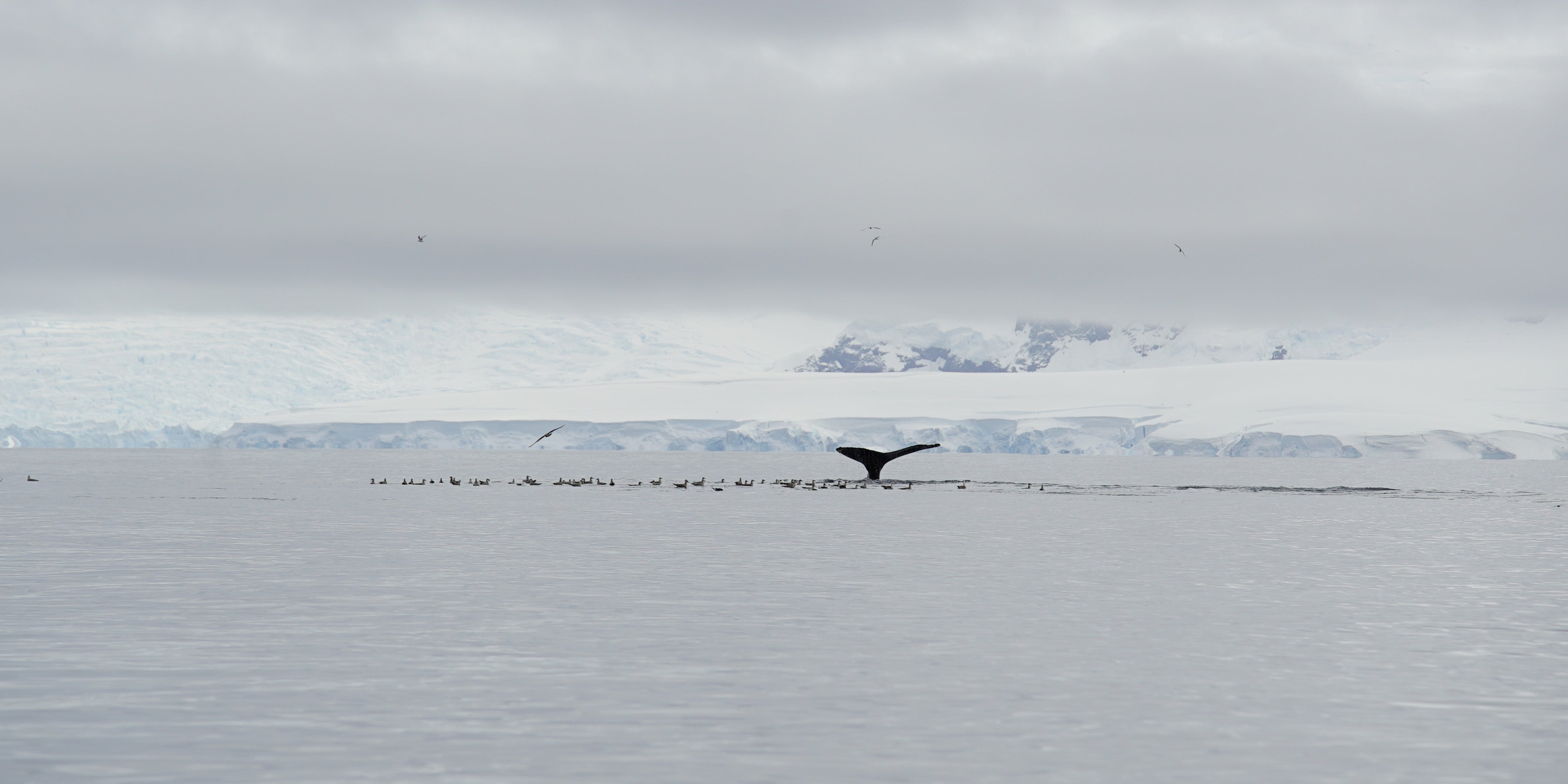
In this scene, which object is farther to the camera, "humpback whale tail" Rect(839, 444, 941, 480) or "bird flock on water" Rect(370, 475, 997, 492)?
"bird flock on water" Rect(370, 475, 997, 492)

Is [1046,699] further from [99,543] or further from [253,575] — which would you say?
Result: [99,543]

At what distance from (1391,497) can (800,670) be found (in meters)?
60.1

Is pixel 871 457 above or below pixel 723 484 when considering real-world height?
above

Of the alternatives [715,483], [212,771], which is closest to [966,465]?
[715,483]

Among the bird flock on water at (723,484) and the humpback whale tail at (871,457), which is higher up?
the humpback whale tail at (871,457)

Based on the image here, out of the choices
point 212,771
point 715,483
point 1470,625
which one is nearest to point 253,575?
point 212,771

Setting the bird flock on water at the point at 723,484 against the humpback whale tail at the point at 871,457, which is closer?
the humpback whale tail at the point at 871,457

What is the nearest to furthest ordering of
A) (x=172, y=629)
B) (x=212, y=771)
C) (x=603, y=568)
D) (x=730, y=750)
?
(x=212, y=771) < (x=730, y=750) < (x=172, y=629) < (x=603, y=568)

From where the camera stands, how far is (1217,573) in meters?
29.7

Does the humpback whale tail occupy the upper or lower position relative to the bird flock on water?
upper

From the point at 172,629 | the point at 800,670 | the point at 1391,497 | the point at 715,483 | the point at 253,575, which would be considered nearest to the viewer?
the point at 800,670

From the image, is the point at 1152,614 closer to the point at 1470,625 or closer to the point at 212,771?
the point at 1470,625

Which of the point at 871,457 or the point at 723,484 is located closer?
the point at 871,457

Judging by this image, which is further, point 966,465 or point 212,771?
point 966,465
